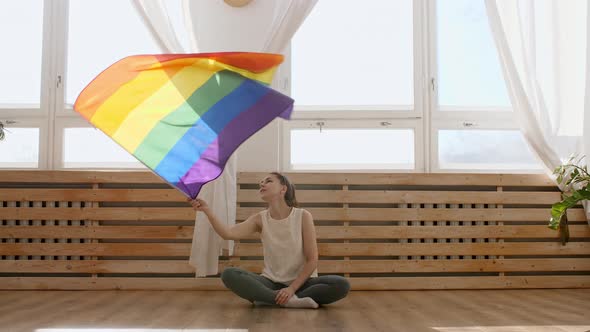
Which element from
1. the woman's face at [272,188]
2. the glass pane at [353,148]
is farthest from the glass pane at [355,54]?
the woman's face at [272,188]

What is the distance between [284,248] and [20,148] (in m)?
2.41

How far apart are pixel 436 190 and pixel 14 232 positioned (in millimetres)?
3021

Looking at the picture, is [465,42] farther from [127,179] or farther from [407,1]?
[127,179]

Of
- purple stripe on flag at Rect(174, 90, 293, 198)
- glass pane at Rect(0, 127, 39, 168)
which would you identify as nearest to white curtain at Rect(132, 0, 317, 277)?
purple stripe on flag at Rect(174, 90, 293, 198)

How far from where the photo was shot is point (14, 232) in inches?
184

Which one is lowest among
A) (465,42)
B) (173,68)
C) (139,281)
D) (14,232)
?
(139,281)

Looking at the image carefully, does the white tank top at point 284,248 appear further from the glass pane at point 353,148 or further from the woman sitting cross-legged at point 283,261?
the glass pane at point 353,148

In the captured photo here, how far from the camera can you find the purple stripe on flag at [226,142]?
10.9 ft

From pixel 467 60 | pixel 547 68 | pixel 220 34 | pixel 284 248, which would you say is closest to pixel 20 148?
pixel 220 34

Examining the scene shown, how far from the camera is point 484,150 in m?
5.19

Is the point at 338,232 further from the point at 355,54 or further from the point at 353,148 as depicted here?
the point at 355,54

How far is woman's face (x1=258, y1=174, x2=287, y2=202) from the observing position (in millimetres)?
3869

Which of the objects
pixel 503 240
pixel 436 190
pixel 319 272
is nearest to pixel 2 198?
pixel 319 272

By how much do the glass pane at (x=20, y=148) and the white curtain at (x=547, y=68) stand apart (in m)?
3.52
